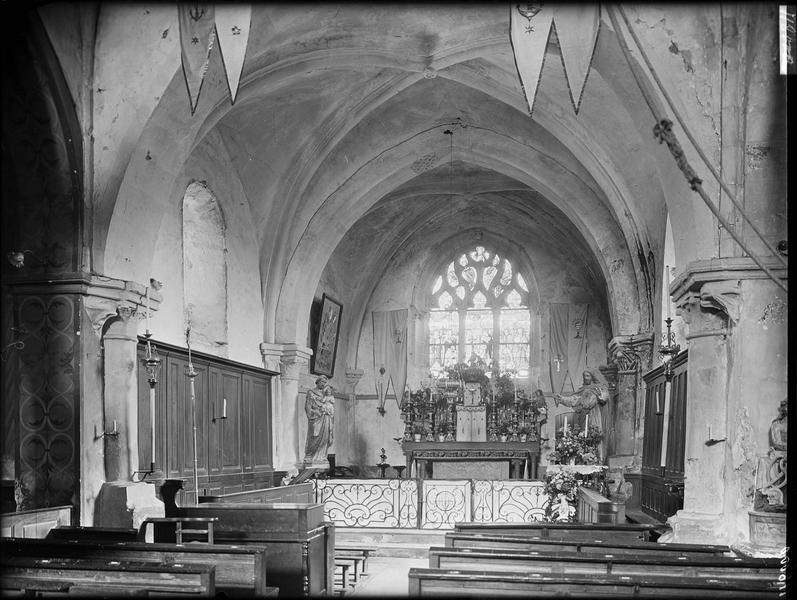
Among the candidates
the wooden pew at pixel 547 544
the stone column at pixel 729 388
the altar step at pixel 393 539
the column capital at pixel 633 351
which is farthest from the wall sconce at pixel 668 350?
the wooden pew at pixel 547 544

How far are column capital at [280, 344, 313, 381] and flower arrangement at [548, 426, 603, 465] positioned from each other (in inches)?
205

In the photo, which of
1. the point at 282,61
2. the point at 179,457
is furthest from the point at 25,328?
the point at 282,61

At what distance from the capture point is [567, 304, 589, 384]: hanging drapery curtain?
22.3 metres

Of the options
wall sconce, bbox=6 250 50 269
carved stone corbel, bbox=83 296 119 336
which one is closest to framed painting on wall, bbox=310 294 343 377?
carved stone corbel, bbox=83 296 119 336

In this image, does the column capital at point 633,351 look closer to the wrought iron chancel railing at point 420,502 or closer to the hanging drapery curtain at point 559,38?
the wrought iron chancel railing at point 420,502

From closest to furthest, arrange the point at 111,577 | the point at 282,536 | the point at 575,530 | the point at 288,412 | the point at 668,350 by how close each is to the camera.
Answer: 1. the point at 111,577
2. the point at 282,536
3. the point at 575,530
4. the point at 668,350
5. the point at 288,412

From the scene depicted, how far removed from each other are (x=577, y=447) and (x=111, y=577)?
38.5ft

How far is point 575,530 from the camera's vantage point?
8.97m

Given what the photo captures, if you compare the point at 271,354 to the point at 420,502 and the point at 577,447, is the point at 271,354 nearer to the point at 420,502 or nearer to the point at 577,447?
the point at 420,502

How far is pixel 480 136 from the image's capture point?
17203mm

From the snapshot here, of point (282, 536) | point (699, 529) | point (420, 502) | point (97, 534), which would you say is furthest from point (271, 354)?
point (699, 529)

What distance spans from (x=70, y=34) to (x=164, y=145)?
1656mm

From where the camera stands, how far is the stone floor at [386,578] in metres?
9.92

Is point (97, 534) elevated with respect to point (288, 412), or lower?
elevated
